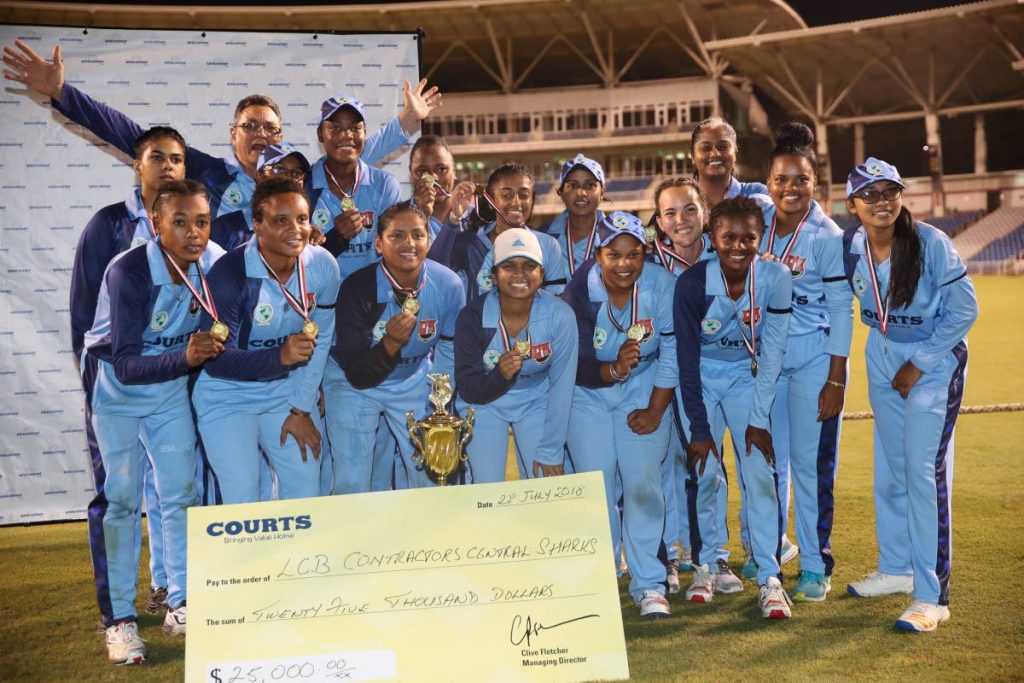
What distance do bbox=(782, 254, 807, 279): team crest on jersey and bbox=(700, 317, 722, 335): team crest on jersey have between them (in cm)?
54

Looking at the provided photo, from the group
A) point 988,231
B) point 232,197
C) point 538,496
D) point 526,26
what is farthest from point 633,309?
point 988,231

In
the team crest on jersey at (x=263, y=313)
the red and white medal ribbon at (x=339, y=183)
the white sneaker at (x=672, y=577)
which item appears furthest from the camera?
the red and white medal ribbon at (x=339, y=183)

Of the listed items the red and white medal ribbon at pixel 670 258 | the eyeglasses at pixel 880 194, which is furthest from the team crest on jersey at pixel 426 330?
the eyeglasses at pixel 880 194

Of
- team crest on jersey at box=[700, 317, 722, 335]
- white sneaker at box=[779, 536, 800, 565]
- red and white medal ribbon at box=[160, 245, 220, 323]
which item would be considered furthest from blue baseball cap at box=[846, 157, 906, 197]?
red and white medal ribbon at box=[160, 245, 220, 323]

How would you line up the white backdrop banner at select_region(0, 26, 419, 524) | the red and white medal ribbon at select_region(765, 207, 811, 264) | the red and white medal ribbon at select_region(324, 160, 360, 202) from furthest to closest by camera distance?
the white backdrop banner at select_region(0, 26, 419, 524) → the red and white medal ribbon at select_region(324, 160, 360, 202) → the red and white medal ribbon at select_region(765, 207, 811, 264)

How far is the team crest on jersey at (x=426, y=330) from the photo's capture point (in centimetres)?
458

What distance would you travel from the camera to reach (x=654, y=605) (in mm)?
4359

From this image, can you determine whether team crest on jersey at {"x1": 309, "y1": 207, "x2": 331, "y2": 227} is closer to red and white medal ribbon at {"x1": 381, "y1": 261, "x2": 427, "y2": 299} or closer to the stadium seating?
red and white medal ribbon at {"x1": 381, "y1": 261, "x2": 427, "y2": 299}

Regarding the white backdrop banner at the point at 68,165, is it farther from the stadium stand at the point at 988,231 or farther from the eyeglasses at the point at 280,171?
the stadium stand at the point at 988,231

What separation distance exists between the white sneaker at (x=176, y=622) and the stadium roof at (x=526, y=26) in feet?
98.5

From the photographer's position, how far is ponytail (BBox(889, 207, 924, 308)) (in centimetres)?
420

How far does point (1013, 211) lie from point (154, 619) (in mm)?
41067

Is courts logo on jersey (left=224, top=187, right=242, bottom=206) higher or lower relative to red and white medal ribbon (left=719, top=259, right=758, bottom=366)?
higher

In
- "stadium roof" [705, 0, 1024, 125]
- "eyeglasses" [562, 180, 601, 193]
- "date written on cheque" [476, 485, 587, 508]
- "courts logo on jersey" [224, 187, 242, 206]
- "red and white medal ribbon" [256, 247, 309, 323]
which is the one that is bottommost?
"date written on cheque" [476, 485, 587, 508]
